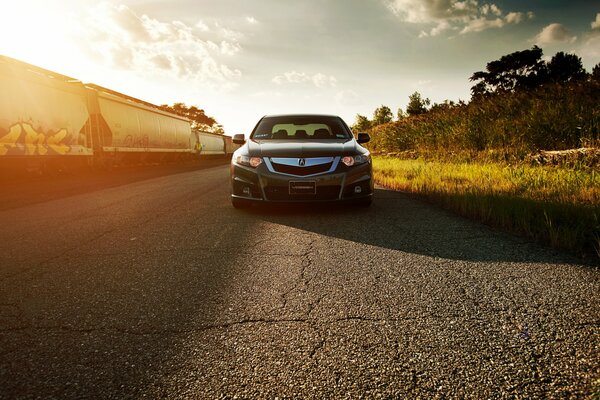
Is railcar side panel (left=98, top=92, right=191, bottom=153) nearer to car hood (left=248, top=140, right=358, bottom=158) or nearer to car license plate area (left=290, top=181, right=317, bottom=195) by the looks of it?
car hood (left=248, top=140, right=358, bottom=158)

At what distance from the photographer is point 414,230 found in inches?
156

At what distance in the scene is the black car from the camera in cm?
473

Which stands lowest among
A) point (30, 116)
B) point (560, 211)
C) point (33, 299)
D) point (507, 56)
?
point (33, 299)

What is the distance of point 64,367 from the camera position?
154 centimetres

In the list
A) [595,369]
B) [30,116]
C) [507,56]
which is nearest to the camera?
[595,369]

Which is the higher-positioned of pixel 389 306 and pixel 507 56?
pixel 507 56

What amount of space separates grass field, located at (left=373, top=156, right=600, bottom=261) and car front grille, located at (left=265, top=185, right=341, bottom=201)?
1.73m

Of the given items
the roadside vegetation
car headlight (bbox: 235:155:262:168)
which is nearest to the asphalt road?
the roadside vegetation

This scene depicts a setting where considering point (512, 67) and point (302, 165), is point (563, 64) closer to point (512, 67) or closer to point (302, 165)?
point (512, 67)

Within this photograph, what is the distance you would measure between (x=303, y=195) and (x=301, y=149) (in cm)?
67

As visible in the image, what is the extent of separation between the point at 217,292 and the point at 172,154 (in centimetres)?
2540

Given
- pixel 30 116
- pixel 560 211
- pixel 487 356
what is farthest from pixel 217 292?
pixel 30 116

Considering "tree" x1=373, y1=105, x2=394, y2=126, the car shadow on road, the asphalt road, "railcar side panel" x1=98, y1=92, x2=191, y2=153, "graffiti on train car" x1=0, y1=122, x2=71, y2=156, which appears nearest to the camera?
the asphalt road

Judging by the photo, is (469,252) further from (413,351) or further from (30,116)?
(30,116)
